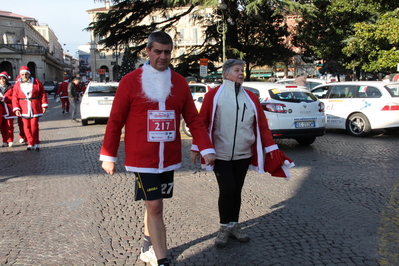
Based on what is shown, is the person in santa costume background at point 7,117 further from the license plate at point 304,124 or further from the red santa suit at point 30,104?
the license plate at point 304,124

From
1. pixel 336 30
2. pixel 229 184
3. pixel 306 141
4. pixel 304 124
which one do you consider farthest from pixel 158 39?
pixel 336 30

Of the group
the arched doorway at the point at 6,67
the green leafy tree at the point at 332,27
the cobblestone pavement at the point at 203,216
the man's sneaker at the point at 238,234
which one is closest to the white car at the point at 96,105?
the cobblestone pavement at the point at 203,216

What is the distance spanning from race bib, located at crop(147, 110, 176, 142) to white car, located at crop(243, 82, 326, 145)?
6264 millimetres

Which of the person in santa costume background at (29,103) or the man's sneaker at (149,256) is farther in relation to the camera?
the person in santa costume background at (29,103)

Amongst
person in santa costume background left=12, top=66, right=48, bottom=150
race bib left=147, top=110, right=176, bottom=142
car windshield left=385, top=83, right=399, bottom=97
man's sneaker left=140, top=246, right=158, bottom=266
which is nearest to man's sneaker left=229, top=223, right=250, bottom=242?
man's sneaker left=140, top=246, right=158, bottom=266

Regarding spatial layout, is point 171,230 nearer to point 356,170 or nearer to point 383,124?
point 356,170

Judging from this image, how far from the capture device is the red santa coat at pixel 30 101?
953cm

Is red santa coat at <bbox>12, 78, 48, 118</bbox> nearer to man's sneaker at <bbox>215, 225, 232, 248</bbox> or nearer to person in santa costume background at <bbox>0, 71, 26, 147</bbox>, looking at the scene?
person in santa costume background at <bbox>0, 71, 26, 147</bbox>

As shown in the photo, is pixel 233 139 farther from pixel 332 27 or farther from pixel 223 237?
pixel 332 27

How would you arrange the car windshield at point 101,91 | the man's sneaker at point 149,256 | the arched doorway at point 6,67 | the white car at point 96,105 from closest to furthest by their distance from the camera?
the man's sneaker at point 149,256 → the white car at point 96,105 → the car windshield at point 101,91 → the arched doorway at point 6,67

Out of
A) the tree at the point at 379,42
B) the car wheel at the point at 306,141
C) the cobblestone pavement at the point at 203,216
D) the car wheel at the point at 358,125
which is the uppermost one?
the tree at the point at 379,42

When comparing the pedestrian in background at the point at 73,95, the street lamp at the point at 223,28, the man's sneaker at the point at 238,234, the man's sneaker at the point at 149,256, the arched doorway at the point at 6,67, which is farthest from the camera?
the arched doorway at the point at 6,67

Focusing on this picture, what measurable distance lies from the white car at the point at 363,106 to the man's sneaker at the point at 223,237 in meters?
8.58

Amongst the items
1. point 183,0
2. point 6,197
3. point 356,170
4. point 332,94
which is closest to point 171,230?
point 6,197
